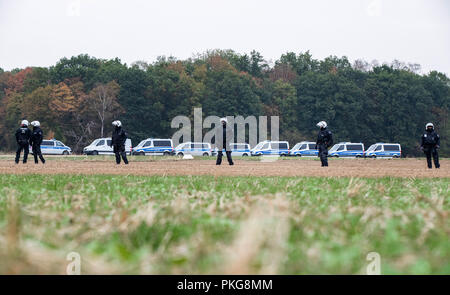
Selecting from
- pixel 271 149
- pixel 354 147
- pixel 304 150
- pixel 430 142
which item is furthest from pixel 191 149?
pixel 430 142

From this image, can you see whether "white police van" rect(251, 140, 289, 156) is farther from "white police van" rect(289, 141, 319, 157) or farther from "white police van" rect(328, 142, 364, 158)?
"white police van" rect(328, 142, 364, 158)

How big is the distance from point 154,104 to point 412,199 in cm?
6150

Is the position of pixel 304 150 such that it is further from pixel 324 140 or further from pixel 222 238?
pixel 222 238

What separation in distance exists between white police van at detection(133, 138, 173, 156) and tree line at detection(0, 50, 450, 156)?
8.28 meters

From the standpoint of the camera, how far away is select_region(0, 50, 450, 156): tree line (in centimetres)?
6556

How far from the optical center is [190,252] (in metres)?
2.98

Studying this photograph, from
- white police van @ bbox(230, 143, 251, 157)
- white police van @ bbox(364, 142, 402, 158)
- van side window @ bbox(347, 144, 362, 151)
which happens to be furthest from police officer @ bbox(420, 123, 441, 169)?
white police van @ bbox(364, 142, 402, 158)

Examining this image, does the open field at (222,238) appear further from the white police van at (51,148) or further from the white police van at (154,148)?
the white police van at (51,148)

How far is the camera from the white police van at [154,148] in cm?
5762

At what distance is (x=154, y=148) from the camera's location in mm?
57719

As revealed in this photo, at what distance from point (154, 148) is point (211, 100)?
1600 centimetres

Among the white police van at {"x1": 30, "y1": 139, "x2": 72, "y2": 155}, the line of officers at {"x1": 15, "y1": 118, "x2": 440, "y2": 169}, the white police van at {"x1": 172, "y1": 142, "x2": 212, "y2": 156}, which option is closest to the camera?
the line of officers at {"x1": 15, "y1": 118, "x2": 440, "y2": 169}
